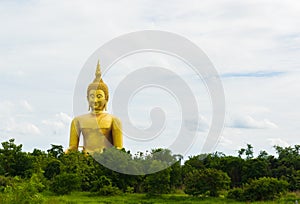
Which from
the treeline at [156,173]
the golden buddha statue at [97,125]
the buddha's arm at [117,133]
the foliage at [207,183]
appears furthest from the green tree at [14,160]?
the foliage at [207,183]

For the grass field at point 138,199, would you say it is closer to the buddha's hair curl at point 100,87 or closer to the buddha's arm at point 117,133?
the buddha's arm at point 117,133

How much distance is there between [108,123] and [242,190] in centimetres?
1365

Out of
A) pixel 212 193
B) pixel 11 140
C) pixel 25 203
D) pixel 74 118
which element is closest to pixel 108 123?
pixel 74 118

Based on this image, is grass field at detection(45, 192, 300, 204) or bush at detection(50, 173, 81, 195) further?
bush at detection(50, 173, 81, 195)

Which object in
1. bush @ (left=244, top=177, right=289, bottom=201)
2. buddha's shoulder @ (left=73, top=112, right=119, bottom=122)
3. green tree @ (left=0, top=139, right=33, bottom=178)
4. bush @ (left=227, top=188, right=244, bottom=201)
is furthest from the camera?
buddha's shoulder @ (left=73, top=112, right=119, bottom=122)

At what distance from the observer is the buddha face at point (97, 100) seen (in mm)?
33750

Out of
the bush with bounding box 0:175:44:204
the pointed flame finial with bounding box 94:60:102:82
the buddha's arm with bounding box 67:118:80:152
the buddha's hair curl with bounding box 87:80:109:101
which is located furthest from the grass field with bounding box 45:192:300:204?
→ the pointed flame finial with bounding box 94:60:102:82

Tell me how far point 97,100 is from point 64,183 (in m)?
9.94

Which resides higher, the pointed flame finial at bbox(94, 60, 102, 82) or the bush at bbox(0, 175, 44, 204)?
the pointed flame finial at bbox(94, 60, 102, 82)

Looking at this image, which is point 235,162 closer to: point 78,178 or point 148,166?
point 148,166

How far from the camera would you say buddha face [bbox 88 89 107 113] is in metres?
33.8

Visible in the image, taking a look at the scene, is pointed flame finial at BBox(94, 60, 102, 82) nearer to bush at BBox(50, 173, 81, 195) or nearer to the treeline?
the treeline

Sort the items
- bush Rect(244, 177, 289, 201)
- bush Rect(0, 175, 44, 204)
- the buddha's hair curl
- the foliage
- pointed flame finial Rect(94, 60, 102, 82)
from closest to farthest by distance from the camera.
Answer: bush Rect(0, 175, 44, 204)
bush Rect(244, 177, 289, 201)
the foliage
the buddha's hair curl
pointed flame finial Rect(94, 60, 102, 82)

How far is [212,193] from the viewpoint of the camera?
2406 centimetres
